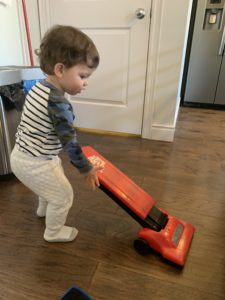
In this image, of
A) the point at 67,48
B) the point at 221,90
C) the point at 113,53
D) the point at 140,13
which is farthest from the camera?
the point at 221,90

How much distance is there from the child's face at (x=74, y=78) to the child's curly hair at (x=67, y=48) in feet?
0.04

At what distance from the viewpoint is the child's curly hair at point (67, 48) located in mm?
598

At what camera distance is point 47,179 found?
28.7 inches

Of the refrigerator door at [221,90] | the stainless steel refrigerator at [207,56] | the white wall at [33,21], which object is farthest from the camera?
the refrigerator door at [221,90]

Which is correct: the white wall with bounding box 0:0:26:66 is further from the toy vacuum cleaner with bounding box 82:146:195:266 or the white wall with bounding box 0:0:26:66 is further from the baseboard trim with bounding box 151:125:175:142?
the toy vacuum cleaner with bounding box 82:146:195:266

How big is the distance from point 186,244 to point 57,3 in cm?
165

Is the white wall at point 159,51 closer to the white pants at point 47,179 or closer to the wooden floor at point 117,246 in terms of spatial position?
the wooden floor at point 117,246

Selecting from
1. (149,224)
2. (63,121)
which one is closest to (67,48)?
(63,121)

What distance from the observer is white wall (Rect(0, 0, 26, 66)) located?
147cm

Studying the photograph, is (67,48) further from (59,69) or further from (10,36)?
(10,36)

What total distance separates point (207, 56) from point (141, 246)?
240cm

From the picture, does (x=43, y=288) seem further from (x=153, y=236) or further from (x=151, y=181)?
(x=151, y=181)

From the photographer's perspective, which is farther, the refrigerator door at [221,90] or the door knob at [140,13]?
the refrigerator door at [221,90]

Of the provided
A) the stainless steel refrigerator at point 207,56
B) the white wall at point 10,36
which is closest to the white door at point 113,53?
the white wall at point 10,36
